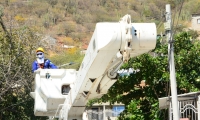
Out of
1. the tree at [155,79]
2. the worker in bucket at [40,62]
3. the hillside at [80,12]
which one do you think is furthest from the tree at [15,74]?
the hillside at [80,12]

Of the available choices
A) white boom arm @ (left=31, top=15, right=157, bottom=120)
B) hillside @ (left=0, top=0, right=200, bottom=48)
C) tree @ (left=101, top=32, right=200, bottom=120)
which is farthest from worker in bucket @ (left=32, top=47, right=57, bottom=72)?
hillside @ (left=0, top=0, right=200, bottom=48)

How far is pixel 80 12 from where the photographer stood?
9769cm

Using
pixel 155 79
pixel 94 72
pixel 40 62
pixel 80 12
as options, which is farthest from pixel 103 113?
pixel 80 12

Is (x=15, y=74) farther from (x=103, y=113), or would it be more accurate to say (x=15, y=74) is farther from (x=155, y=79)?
(x=103, y=113)

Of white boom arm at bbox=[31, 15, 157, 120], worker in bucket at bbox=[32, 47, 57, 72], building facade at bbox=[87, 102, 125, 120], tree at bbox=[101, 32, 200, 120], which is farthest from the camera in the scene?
tree at bbox=[101, 32, 200, 120]

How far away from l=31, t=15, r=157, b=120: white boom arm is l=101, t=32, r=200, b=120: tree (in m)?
5.25

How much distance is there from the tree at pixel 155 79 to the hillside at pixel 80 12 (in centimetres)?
6200

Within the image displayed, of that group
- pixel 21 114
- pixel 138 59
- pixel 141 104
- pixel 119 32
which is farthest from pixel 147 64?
pixel 21 114

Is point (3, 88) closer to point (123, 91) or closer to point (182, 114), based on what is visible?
point (123, 91)

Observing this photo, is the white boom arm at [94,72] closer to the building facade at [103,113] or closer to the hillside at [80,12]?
the building facade at [103,113]

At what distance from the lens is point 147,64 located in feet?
46.9

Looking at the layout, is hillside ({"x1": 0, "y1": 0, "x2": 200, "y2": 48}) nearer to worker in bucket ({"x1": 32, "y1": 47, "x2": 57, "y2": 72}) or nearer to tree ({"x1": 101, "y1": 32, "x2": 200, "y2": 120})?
tree ({"x1": 101, "y1": 32, "x2": 200, "y2": 120})

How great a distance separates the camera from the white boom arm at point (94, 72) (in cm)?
629

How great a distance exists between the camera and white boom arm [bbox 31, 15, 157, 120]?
629 cm
